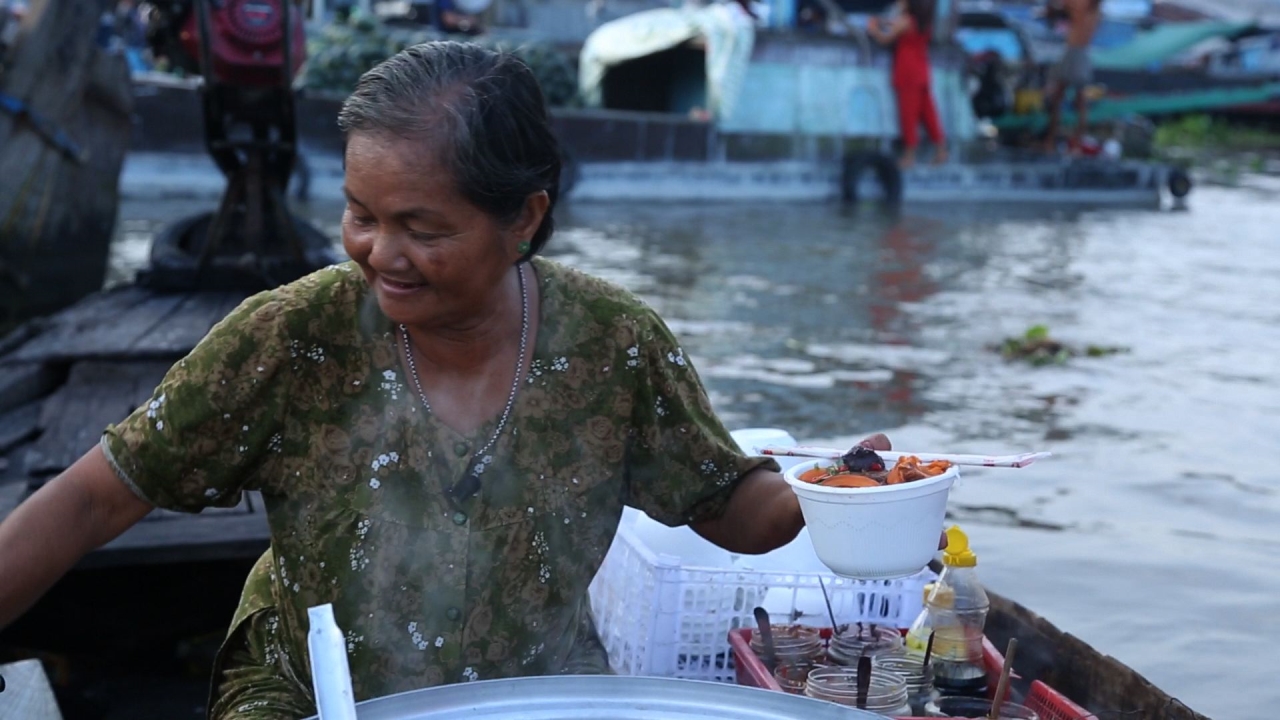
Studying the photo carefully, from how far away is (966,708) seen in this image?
2084 mm

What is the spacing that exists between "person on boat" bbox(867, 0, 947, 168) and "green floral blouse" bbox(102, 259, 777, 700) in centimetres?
1156

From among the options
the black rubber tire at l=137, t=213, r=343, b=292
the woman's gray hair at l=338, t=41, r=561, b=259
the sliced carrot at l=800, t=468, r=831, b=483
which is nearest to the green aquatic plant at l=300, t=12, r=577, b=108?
the black rubber tire at l=137, t=213, r=343, b=292

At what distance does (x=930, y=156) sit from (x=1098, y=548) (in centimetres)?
1024

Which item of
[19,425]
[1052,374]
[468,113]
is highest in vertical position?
[468,113]

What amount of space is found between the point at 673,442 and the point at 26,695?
1.03m

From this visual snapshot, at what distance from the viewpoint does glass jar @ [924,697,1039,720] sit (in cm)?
205

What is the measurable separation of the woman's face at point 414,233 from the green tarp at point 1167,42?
798 inches

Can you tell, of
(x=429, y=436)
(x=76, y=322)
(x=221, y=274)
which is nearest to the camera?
(x=429, y=436)

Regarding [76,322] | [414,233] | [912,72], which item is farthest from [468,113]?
[912,72]

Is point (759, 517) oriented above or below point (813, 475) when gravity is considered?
below

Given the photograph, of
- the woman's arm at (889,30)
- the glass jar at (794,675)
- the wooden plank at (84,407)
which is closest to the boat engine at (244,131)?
the wooden plank at (84,407)

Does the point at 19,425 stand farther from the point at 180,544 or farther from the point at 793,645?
the point at 793,645

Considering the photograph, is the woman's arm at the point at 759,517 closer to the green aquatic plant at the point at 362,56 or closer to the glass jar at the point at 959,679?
the glass jar at the point at 959,679

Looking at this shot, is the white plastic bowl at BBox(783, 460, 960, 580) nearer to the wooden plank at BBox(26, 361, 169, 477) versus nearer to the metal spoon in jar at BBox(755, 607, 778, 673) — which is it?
the metal spoon in jar at BBox(755, 607, 778, 673)
